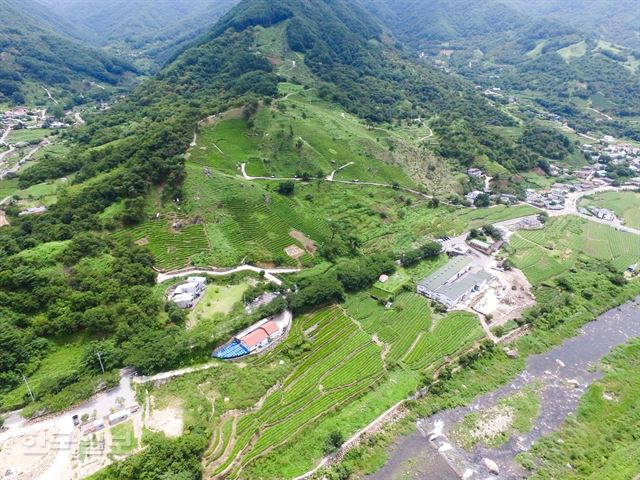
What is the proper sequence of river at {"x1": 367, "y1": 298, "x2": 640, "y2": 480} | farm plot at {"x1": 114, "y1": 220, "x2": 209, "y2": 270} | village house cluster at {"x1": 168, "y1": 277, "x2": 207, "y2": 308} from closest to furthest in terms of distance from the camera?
river at {"x1": 367, "y1": 298, "x2": 640, "y2": 480} < village house cluster at {"x1": 168, "y1": 277, "x2": 207, "y2": 308} < farm plot at {"x1": 114, "y1": 220, "x2": 209, "y2": 270}

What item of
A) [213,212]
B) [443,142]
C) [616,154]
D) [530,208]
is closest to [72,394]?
[213,212]

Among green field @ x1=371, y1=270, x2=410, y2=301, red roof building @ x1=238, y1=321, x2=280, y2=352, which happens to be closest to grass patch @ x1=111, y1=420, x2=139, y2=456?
red roof building @ x1=238, y1=321, x2=280, y2=352

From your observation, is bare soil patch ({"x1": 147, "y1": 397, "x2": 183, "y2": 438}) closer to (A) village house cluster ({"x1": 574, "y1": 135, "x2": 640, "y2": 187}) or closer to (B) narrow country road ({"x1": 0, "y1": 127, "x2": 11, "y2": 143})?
(A) village house cluster ({"x1": 574, "y1": 135, "x2": 640, "y2": 187})

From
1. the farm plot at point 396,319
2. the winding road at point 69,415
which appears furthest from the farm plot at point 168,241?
the farm plot at point 396,319

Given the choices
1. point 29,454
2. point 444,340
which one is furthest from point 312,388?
point 29,454

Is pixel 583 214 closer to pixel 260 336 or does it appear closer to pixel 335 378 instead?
pixel 335 378

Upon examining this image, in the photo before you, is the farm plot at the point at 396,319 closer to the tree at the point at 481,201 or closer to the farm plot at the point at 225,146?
the tree at the point at 481,201

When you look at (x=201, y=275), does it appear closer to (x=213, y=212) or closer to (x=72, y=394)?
(x=213, y=212)
